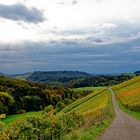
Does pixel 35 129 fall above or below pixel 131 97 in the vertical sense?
above

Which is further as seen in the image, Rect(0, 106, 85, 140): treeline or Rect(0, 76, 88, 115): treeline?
Rect(0, 76, 88, 115): treeline

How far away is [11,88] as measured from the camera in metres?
196

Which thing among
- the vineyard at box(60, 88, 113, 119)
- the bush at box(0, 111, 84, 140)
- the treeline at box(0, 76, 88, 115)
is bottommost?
the treeline at box(0, 76, 88, 115)

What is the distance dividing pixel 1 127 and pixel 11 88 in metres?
179

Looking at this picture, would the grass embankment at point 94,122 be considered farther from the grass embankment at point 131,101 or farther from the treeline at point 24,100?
the treeline at point 24,100

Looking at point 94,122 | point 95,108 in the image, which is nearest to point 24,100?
point 95,108

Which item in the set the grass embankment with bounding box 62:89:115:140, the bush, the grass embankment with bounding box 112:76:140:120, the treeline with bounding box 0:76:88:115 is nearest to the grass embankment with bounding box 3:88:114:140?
the grass embankment with bounding box 62:89:115:140

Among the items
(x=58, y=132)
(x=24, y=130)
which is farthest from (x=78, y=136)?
(x=24, y=130)

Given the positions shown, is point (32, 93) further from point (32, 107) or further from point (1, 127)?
point (1, 127)

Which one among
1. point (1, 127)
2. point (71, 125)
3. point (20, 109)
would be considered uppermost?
point (1, 127)

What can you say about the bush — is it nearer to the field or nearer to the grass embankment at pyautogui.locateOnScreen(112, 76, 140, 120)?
the grass embankment at pyautogui.locateOnScreen(112, 76, 140, 120)

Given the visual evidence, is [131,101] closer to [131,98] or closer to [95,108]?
[131,98]

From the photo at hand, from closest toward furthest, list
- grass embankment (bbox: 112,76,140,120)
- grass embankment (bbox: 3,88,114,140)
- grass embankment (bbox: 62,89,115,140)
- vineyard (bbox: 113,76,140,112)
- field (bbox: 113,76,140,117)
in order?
grass embankment (bbox: 62,89,115,140) → grass embankment (bbox: 3,88,114,140) → grass embankment (bbox: 112,76,140,120) → field (bbox: 113,76,140,117) → vineyard (bbox: 113,76,140,112)

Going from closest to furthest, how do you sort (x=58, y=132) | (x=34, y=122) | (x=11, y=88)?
(x=34, y=122) → (x=58, y=132) → (x=11, y=88)
